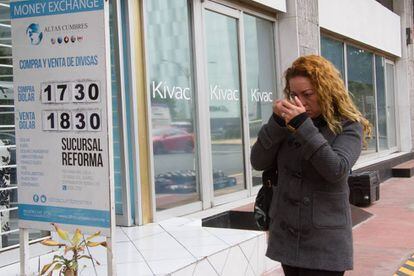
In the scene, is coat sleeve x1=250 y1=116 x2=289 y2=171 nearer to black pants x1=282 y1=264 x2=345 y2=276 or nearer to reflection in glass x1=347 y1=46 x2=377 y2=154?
black pants x1=282 y1=264 x2=345 y2=276

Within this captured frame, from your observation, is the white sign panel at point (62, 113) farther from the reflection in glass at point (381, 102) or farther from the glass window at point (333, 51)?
the reflection in glass at point (381, 102)

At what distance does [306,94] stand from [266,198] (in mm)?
542

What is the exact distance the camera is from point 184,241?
5.00m

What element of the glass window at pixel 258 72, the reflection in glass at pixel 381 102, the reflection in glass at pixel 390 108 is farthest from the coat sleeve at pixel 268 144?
the reflection in glass at pixel 390 108

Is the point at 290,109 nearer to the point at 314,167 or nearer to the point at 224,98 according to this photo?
the point at 314,167

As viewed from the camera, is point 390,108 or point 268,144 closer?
point 268,144

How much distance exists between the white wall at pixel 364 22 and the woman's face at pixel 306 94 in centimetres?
795

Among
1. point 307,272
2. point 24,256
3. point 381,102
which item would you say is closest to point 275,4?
point 24,256

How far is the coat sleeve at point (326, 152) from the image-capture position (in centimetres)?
227

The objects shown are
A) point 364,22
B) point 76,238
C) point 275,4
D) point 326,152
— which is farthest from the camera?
point 364,22

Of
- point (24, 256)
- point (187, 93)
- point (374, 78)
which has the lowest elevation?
point (24, 256)

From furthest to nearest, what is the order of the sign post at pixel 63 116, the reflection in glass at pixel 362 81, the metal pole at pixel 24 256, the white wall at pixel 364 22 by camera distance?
1. the reflection in glass at pixel 362 81
2. the white wall at pixel 364 22
3. the metal pole at pixel 24 256
4. the sign post at pixel 63 116

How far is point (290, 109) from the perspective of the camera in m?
→ 2.35

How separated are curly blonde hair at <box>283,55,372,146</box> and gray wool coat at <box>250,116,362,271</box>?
48 millimetres
